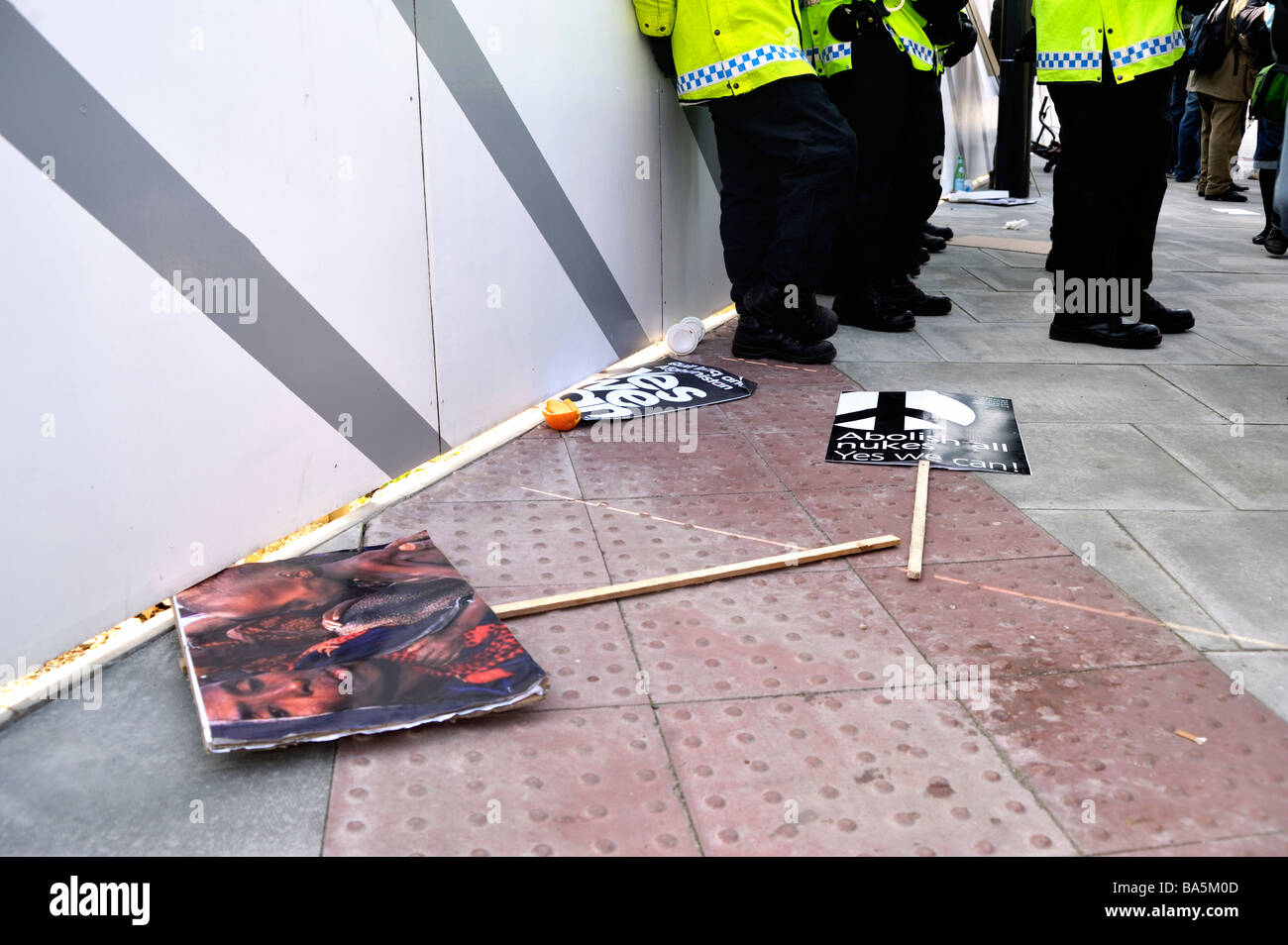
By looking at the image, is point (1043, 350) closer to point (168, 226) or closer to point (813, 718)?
point (813, 718)

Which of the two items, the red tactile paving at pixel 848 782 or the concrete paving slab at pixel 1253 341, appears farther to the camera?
the concrete paving slab at pixel 1253 341

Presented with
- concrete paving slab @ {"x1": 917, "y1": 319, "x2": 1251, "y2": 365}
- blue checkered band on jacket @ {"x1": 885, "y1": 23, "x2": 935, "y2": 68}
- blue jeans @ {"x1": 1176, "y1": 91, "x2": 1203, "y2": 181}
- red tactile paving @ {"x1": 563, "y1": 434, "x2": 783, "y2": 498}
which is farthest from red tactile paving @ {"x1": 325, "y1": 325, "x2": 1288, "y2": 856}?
blue jeans @ {"x1": 1176, "y1": 91, "x2": 1203, "y2": 181}

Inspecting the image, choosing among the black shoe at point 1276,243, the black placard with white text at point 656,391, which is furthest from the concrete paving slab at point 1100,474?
the black shoe at point 1276,243

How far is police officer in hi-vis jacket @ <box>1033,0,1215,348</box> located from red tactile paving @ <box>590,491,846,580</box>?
2372 millimetres

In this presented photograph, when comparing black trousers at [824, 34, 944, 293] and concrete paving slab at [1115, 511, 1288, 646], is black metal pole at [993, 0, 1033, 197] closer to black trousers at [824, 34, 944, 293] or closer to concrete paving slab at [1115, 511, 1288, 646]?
black trousers at [824, 34, 944, 293]

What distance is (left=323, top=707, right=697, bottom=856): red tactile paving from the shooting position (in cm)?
177

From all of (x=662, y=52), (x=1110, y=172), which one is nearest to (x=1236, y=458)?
(x=1110, y=172)

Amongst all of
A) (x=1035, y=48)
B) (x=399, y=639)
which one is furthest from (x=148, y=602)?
→ (x=1035, y=48)

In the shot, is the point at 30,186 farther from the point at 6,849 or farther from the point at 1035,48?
the point at 1035,48

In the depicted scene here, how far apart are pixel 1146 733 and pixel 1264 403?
2548mm

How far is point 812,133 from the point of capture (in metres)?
4.29

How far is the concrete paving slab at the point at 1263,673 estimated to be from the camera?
7.13 ft

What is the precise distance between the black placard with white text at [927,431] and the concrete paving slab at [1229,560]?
1.66 feet

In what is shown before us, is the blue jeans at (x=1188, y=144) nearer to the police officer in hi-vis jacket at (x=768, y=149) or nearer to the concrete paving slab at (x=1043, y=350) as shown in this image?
the concrete paving slab at (x=1043, y=350)
